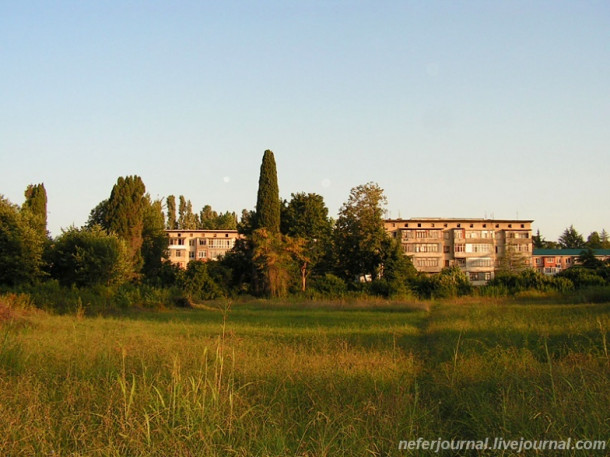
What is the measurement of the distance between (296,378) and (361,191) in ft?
157

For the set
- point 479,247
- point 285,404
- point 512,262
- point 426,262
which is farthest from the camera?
point 479,247

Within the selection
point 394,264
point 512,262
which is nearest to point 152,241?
point 394,264

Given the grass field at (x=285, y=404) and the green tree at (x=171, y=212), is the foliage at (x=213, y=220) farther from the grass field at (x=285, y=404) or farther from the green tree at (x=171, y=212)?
the grass field at (x=285, y=404)

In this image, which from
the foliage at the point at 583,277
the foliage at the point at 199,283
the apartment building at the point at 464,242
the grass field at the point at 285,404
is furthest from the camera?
the apartment building at the point at 464,242

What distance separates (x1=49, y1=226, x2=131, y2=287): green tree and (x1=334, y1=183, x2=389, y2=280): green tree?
70.3ft

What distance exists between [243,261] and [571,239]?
104m

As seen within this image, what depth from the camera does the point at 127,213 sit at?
167ft

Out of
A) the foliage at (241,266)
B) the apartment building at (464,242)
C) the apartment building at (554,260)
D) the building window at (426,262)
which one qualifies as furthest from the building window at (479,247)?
the foliage at (241,266)

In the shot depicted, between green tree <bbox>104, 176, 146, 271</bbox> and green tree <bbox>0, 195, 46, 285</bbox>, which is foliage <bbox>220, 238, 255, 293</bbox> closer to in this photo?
green tree <bbox>104, 176, 146, 271</bbox>

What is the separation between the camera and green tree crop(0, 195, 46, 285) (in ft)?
118

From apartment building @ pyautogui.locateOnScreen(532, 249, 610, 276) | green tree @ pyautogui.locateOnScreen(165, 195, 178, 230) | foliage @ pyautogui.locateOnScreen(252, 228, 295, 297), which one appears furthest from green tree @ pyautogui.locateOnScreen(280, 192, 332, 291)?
apartment building @ pyautogui.locateOnScreen(532, 249, 610, 276)

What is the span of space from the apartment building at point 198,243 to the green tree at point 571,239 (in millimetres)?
79191

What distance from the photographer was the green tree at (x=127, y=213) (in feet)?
165

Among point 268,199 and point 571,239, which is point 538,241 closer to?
point 571,239
